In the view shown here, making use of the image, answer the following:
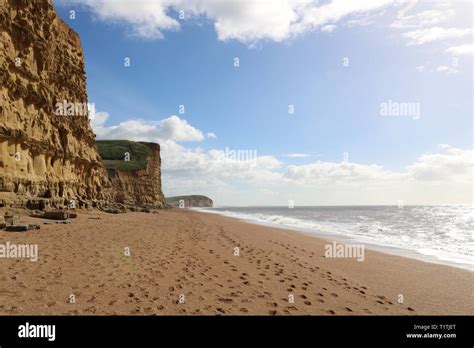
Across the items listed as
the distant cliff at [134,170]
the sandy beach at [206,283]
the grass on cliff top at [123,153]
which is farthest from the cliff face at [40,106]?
the grass on cliff top at [123,153]

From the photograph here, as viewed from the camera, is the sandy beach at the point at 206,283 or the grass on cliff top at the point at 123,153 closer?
the sandy beach at the point at 206,283

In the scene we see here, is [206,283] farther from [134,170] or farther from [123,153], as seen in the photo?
[123,153]

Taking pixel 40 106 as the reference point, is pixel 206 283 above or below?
below

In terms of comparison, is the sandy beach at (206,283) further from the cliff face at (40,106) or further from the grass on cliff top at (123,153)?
the grass on cliff top at (123,153)

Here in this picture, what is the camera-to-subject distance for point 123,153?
8038 cm

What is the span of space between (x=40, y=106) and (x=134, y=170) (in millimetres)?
52120

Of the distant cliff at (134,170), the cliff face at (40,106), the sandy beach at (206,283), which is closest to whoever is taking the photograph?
the sandy beach at (206,283)

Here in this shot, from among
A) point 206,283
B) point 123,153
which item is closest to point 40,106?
point 206,283

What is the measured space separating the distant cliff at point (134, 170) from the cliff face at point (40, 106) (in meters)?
36.0

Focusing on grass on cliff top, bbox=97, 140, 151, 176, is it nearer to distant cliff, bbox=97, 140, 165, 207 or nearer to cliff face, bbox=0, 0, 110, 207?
distant cliff, bbox=97, 140, 165, 207

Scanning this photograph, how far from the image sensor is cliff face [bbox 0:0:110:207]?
17.5m

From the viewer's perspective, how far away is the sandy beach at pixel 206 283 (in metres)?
5.97

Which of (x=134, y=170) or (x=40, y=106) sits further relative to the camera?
(x=134, y=170)
